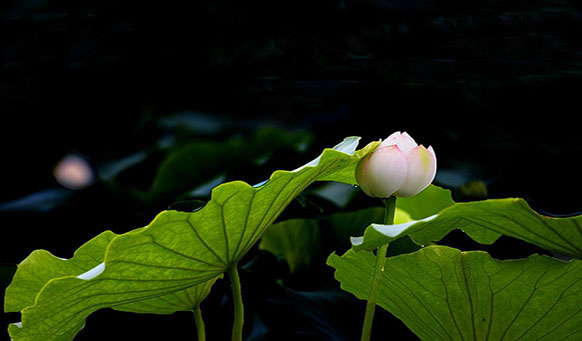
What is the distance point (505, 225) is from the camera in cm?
58

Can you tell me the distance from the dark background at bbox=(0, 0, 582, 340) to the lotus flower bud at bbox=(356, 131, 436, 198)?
70cm

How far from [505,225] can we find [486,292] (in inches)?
4.2

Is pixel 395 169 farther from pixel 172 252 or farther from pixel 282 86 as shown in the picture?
pixel 282 86

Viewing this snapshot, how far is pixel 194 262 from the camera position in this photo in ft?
2.08

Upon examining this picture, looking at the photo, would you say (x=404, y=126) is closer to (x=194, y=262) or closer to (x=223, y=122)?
(x=223, y=122)

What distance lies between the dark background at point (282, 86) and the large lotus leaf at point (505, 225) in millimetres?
708

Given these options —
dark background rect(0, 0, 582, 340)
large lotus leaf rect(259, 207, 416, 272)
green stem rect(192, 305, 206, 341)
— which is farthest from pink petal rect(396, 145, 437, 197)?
dark background rect(0, 0, 582, 340)

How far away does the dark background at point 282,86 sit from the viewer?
1366mm

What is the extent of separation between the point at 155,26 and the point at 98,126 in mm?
318

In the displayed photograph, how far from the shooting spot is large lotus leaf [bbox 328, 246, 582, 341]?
24.6 inches

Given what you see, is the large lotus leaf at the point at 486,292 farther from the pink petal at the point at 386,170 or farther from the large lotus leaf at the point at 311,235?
the large lotus leaf at the point at 311,235

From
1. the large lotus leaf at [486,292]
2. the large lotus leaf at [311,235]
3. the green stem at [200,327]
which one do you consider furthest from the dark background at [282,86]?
the large lotus leaf at [486,292]

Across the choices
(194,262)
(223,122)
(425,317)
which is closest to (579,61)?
(223,122)

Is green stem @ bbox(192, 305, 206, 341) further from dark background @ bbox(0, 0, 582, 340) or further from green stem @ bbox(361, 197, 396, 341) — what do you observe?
dark background @ bbox(0, 0, 582, 340)
